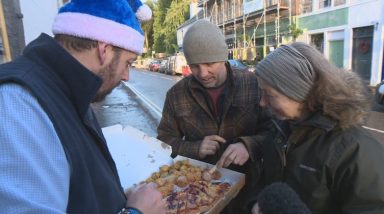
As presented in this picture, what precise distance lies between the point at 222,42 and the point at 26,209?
198cm

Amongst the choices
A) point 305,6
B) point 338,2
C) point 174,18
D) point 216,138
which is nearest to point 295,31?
point 305,6

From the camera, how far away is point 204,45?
2.50m

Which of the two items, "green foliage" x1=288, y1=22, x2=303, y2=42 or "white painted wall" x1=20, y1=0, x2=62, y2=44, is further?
"green foliage" x1=288, y1=22, x2=303, y2=42

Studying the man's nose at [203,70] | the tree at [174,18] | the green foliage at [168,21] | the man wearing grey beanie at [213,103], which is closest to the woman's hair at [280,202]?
the man wearing grey beanie at [213,103]

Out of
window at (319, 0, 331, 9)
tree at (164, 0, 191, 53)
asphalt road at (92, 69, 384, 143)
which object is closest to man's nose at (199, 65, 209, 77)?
asphalt road at (92, 69, 384, 143)

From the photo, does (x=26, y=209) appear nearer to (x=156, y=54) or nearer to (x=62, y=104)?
(x=62, y=104)

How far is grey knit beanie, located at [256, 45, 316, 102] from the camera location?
1707 mm

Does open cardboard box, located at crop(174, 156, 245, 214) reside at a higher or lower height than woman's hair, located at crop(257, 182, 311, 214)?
lower

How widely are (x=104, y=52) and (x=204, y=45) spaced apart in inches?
47.6

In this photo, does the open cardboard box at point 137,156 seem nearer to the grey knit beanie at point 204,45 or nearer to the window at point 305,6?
the grey knit beanie at point 204,45

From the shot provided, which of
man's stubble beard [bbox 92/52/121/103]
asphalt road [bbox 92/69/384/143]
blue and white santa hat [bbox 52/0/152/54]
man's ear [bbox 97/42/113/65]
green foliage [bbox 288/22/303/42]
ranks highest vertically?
green foliage [bbox 288/22/303/42]

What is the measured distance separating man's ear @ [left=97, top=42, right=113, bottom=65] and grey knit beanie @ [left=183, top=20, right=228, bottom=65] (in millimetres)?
1154

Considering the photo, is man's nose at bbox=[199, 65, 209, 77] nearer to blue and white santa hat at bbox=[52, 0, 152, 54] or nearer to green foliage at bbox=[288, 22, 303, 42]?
blue and white santa hat at bbox=[52, 0, 152, 54]

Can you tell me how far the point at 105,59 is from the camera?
54.9 inches
